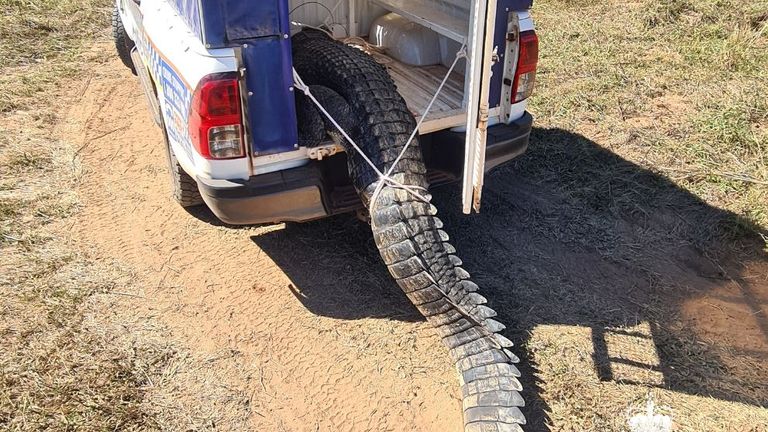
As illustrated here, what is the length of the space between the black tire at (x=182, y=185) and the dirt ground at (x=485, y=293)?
201 mm

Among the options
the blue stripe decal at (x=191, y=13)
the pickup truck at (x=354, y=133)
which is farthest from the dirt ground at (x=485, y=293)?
the blue stripe decal at (x=191, y=13)

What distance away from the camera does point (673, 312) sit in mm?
3920

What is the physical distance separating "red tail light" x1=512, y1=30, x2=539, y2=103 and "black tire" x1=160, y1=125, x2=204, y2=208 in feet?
7.14

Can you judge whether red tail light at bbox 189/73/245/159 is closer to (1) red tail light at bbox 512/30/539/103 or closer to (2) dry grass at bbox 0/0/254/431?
(2) dry grass at bbox 0/0/254/431

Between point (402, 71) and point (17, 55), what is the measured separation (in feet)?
17.5

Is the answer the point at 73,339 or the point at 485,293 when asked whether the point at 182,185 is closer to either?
the point at 73,339

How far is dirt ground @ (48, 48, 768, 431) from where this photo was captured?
328 cm

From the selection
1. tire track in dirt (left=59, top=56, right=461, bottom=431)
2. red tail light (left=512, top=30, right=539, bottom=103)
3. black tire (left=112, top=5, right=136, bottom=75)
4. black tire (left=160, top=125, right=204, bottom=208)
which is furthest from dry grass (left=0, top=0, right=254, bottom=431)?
red tail light (left=512, top=30, right=539, bottom=103)

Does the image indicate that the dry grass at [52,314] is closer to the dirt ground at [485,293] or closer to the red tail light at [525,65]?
the dirt ground at [485,293]

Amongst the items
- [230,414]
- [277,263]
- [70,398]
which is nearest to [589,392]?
[230,414]

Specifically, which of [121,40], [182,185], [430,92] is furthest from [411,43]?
[121,40]


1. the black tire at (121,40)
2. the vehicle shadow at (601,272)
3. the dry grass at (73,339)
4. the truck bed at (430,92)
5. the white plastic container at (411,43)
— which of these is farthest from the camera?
the black tire at (121,40)

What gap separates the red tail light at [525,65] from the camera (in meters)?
3.88

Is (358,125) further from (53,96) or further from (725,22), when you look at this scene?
(725,22)
